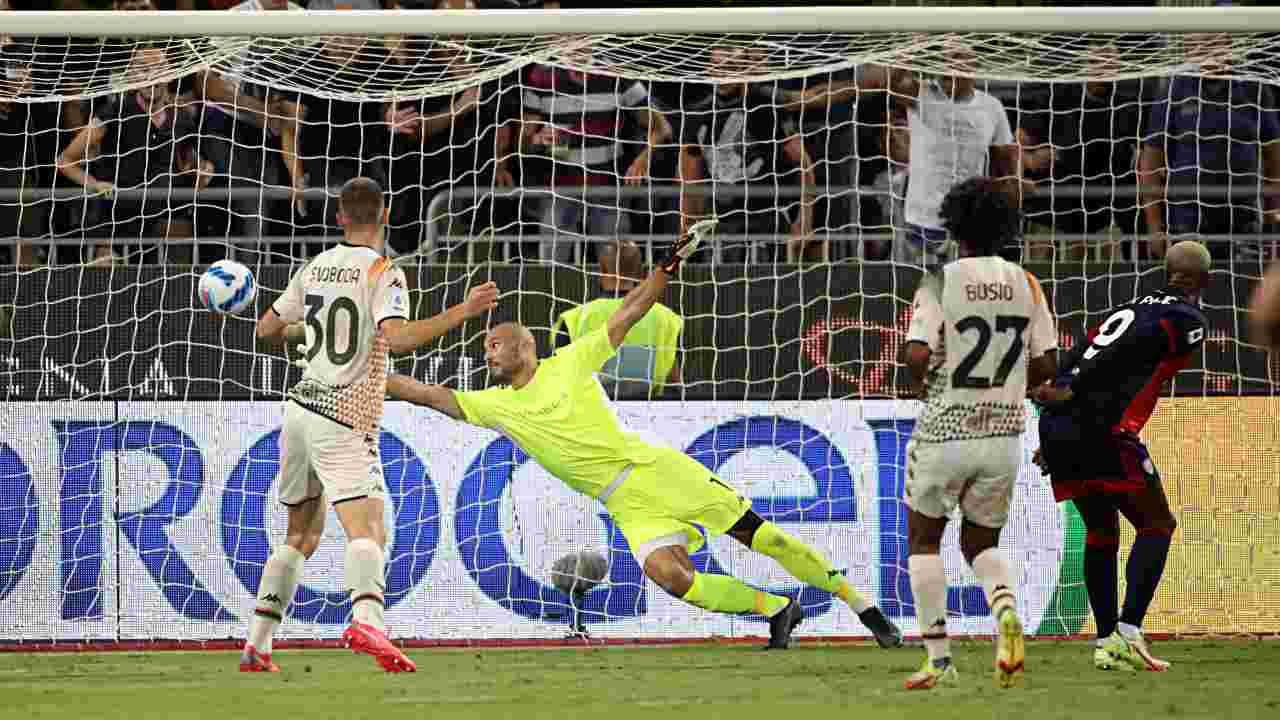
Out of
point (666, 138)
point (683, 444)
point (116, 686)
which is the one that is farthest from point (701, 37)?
point (116, 686)

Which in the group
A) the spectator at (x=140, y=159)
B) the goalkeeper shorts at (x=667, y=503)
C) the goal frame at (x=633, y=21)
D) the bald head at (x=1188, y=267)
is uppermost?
the goal frame at (x=633, y=21)

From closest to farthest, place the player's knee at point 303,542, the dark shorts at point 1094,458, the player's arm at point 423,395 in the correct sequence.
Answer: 1. the player's knee at point 303,542
2. the dark shorts at point 1094,458
3. the player's arm at point 423,395

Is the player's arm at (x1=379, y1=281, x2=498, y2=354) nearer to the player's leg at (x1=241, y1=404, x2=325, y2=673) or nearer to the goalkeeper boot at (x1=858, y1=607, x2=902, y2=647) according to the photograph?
the player's leg at (x1=241, y1=404, x2=325, y2=673)

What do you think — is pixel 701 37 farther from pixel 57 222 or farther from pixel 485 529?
pixel 57 222

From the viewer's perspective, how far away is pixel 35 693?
796 cm

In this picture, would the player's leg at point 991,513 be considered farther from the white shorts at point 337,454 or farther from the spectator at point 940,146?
the spectator at point 940,146

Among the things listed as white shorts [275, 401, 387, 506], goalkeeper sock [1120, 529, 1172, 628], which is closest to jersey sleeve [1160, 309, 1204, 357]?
goalkeeper sock [1120, 529, 1172, 628]

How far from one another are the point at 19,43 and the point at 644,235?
4178mm

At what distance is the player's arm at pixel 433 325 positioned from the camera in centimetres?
814

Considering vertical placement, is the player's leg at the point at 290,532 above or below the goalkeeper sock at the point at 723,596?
above

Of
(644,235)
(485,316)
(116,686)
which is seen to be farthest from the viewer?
(644,235)

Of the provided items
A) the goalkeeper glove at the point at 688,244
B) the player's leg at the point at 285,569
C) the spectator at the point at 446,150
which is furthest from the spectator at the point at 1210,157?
the player's leg at the point at 285,569

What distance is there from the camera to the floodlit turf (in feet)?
23.4

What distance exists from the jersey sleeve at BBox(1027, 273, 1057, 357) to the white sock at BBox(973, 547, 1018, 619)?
84cm
